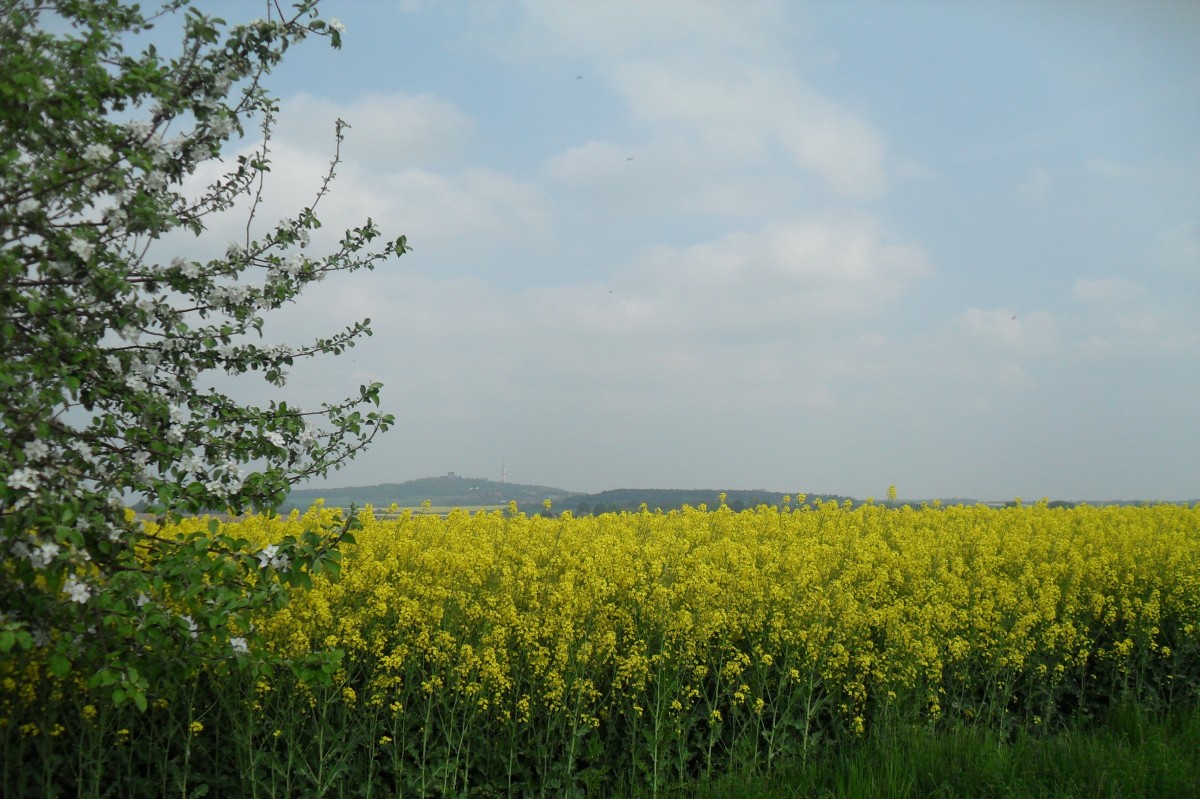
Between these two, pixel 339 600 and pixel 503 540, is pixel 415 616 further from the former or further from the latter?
pixel 503 540

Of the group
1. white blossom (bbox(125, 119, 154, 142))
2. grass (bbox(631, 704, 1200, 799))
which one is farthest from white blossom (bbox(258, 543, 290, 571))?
grass (bbox(631, 704, 1200, 799))

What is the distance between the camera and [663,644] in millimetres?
5898

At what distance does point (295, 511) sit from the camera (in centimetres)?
820

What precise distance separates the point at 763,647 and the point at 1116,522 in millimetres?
8411

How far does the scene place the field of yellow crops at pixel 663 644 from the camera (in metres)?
5.48

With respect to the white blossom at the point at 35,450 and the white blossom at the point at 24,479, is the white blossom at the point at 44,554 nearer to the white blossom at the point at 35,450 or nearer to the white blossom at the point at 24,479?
the white blossom at the point at 24,479

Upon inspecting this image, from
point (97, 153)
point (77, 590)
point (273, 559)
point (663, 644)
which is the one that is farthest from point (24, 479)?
point (663, 644)

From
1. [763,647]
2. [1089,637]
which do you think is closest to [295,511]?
[763,647]

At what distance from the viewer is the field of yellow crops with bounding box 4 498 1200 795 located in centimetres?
548

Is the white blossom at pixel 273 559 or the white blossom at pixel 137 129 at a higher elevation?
the white blossom at pixel 137 129

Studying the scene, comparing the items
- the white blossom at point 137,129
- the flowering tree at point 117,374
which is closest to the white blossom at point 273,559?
the flowering tree at point 117,374

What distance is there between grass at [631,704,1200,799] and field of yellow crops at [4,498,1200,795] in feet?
0.66

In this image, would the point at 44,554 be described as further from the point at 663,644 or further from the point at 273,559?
the point at 663,644

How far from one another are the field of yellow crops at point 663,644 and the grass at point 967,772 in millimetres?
201
